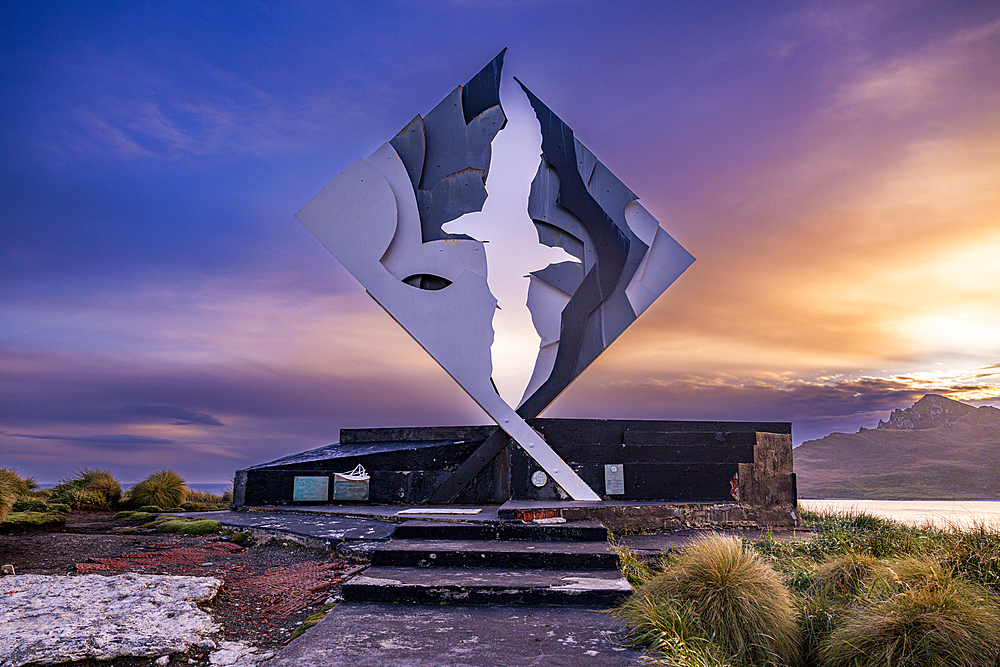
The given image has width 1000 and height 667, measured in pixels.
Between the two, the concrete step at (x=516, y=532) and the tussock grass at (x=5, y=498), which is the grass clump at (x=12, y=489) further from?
the concrete step at (x=516, y=532)

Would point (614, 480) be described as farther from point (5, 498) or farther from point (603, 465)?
point (5, 498)

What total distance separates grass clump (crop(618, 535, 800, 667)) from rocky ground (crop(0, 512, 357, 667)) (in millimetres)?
2061

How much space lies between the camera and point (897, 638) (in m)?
3.21

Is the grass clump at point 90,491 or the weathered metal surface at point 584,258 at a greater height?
the weathered metal surface at point 584,258

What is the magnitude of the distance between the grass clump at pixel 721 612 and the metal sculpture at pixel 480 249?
10.5 ft

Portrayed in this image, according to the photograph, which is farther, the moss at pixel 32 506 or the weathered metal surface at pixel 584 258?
the moss at pixel 32 506

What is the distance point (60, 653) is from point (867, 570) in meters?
4.96

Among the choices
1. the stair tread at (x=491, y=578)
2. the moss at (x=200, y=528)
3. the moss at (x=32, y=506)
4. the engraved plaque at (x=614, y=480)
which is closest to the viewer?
the stair tread at (x=491, y=578)

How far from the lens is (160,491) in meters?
10.3

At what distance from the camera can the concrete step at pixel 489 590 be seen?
3740 mm

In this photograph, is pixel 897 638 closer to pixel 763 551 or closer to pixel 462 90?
pixel 763 551

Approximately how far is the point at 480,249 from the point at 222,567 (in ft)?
13.7

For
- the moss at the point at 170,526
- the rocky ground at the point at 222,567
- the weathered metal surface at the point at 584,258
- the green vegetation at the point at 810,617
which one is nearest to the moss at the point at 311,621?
the rocky ground at the point at 222,567

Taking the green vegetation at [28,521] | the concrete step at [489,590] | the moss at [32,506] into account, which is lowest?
the concrete step at [489,590]
